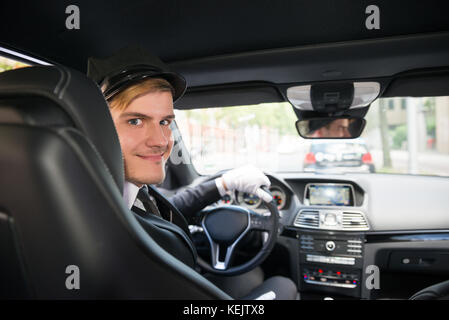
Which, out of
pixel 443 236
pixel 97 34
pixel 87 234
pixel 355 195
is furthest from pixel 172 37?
pixel 443 236

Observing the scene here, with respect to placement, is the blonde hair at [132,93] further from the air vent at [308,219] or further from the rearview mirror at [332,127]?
the air vent at [308,219]

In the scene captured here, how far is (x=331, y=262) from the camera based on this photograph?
2645 mm

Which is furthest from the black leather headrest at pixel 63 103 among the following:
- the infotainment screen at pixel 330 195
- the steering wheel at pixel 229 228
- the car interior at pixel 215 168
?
the infotainment screen at pixel 330 195

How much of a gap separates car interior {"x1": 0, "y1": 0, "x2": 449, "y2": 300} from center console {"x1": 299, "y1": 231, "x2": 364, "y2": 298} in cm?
1

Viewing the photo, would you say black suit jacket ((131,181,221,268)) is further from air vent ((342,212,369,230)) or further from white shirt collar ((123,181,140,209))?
air vent ((342,212,369,230))

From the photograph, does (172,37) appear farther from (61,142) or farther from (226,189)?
(61,142)

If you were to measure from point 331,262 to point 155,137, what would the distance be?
2.08m

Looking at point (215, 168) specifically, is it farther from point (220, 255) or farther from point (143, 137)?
point (143, 137)

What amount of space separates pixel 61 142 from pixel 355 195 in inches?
108

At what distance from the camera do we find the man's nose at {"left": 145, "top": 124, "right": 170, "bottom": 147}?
134cm

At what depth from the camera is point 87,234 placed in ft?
2.12

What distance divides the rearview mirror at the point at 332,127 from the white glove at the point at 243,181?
628mm

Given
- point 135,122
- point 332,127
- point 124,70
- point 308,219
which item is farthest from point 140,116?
point 308,219

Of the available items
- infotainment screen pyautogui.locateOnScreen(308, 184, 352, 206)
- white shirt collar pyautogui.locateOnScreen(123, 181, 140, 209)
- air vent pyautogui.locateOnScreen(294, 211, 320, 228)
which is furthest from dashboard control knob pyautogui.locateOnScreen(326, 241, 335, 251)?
white shirt collar pyautogui.locateOnScreen(123, 181, 140, 209)
